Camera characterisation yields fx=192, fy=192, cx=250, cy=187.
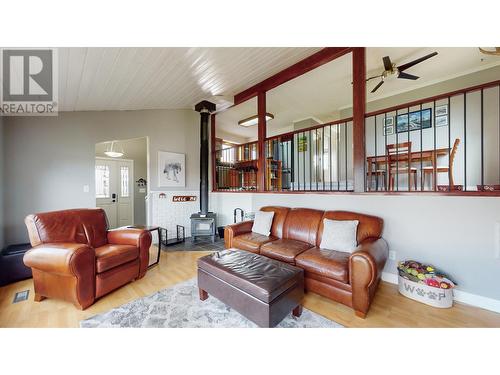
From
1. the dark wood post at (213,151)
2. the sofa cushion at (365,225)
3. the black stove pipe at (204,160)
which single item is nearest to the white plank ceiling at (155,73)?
the black stove pipe at (204,160)

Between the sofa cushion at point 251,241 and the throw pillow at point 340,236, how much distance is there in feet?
2.44

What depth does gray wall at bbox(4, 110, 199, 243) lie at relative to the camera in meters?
2.87

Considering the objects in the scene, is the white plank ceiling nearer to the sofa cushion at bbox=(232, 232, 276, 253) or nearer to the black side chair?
the black side chair

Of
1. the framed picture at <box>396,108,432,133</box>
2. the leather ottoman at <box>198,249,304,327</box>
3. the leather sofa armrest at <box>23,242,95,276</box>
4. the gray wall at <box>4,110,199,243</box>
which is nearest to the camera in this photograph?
the leather ottoman at <box>198,249,304,327</box>

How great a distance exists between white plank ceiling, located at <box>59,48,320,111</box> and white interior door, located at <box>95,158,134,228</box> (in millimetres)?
2174

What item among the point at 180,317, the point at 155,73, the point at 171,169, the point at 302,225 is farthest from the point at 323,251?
the point at 171,169

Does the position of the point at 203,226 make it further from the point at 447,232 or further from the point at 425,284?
the point at 447,232

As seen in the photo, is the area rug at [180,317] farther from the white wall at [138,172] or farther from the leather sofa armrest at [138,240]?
the white wall at [138,172]

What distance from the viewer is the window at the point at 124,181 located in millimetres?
5418

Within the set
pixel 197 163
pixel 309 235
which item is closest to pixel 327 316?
pixel 309 235

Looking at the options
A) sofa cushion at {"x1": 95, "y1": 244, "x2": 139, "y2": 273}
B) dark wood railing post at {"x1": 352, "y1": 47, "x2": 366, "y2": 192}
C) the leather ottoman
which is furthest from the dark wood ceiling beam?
sofa cushion at {"x1": 95, "y1": 244, "x2": 139, "y2": 273}
